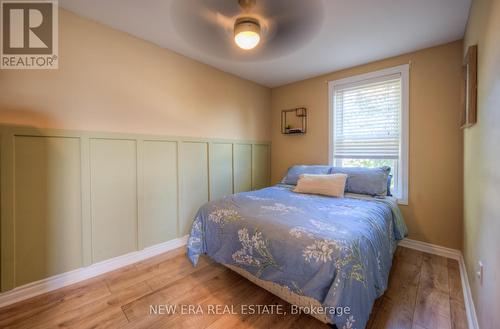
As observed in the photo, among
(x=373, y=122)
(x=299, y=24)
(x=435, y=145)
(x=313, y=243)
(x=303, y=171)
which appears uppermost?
(x=299, y=24)

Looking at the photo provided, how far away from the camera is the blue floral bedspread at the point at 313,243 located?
3.92 feet

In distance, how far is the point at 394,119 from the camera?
Answer: 107 inches

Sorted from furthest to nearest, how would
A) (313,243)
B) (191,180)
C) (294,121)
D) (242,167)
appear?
(294,121), (242,167), (191,180), (313,243)

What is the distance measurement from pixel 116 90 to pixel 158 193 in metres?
1.16

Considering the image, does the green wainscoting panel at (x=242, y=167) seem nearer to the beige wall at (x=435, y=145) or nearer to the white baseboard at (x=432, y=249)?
the beige wall at (x=435, y=145)

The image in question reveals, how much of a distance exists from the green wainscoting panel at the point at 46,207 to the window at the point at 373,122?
3.16m

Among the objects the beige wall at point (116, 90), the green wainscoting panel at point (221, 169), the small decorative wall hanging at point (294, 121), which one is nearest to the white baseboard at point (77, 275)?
the green wainscoting panel at point (221, 169)

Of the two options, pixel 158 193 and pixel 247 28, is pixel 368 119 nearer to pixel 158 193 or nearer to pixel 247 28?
pixel 247 28

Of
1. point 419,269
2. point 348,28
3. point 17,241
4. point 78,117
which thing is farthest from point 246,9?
point 419,269

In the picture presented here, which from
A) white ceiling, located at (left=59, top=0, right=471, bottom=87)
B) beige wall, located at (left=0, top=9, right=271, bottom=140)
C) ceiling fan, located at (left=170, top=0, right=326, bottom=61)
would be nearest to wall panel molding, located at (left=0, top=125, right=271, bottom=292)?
beige wall, located at (left=0, top=9, right=271, bottom=140)

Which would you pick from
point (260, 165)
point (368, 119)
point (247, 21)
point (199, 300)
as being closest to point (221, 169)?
point (260, 165)

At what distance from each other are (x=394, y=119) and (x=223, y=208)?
95.1 inches

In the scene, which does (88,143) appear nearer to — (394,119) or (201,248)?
(201,248)

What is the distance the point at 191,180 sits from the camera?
2799 millimetres
